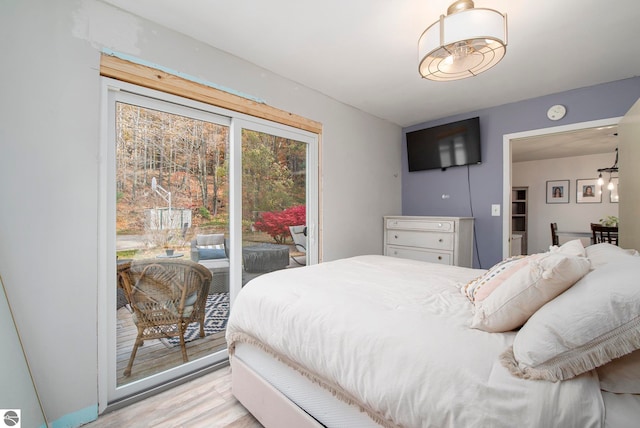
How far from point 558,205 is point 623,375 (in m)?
6.93

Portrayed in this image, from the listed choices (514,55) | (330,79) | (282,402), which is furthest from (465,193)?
(282,402)

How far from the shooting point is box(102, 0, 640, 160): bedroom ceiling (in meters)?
1.71

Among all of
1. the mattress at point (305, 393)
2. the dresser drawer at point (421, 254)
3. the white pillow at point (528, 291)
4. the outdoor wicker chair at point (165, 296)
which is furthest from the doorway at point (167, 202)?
the white pillow at point (528, 291)

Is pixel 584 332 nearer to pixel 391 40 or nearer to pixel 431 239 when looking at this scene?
pixel 391 40

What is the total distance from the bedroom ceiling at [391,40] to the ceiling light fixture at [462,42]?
0.29 metres

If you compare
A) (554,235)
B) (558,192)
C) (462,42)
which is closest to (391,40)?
(462,42)

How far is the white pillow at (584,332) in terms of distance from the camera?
729 millimetres

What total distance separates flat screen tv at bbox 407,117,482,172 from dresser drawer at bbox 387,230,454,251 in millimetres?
970

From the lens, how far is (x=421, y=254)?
334 cm

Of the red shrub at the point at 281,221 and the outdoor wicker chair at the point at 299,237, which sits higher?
the red shrub at the point at 281,221

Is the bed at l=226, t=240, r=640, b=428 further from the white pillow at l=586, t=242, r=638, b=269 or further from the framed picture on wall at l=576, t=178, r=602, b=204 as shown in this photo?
the framed picture on wall at l=576, t=178, r=602, b=204

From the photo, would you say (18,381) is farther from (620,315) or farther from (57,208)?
(620,315)

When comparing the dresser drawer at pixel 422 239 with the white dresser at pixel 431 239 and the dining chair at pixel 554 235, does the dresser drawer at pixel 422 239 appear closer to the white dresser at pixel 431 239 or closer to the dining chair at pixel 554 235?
the white dresser at pixel 431 239

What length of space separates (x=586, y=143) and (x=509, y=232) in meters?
3.13
